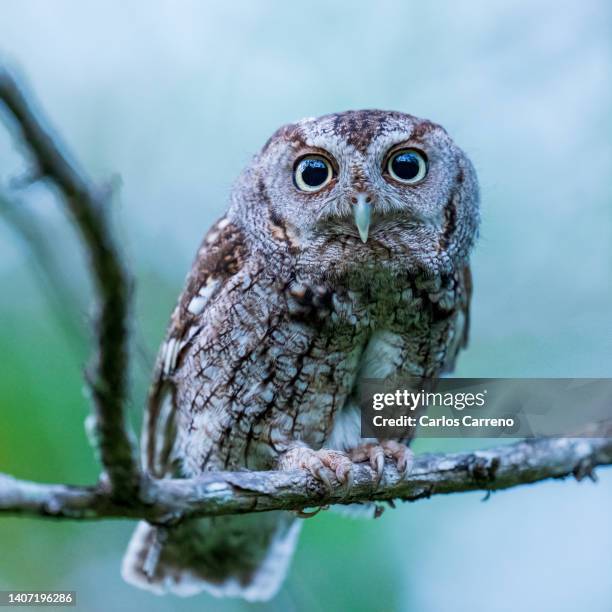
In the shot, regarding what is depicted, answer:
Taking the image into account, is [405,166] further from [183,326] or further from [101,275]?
[101,275]

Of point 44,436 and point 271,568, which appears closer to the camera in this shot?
point 44,436

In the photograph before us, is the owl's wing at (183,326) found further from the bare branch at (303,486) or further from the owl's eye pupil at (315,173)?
the bare branch at (303,486)

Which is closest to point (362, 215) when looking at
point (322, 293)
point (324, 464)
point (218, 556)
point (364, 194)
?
point (364, 194)

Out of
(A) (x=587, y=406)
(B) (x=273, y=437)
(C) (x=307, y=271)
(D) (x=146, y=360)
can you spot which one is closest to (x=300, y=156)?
(C) (x=307, y=271)

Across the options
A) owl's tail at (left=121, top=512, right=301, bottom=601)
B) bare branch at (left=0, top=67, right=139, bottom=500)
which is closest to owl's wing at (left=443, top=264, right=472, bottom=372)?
owl's tail at (left=121, top=512, right=301, bottom=601)

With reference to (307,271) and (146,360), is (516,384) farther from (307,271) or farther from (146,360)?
(146,360)

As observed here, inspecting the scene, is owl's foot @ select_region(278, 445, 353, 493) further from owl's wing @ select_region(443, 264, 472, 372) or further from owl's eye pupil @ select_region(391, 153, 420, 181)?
owl's eye pupil @ select_region(391, 153, 420, 181)
